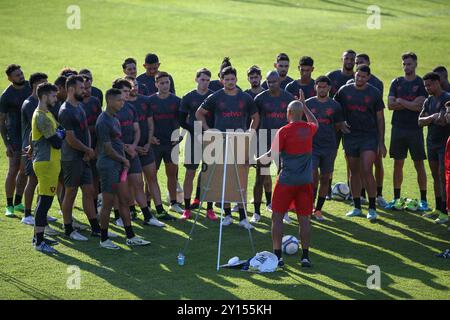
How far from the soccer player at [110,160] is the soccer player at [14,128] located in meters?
2.35

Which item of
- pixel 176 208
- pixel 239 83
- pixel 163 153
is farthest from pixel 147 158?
pixel 239 83

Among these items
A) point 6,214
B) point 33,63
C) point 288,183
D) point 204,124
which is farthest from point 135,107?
point 33,63

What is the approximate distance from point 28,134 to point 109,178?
6.48ft

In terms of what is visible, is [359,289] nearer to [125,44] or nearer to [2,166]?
[2,166]

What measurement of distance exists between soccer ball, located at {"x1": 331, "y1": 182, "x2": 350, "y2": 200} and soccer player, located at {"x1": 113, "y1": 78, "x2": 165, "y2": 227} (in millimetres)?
3500

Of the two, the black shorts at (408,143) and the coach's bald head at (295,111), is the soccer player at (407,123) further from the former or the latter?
the coach's bald head at (295,111)

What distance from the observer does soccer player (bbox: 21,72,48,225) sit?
1198 cm

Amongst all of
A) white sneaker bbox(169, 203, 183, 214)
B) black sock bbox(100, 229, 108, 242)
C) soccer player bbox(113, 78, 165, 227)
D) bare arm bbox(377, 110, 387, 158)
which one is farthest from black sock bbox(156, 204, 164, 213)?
bare arm bbox(377, 110, 387, 158)

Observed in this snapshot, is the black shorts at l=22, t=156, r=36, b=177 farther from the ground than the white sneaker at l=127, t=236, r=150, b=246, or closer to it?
farther from the ground

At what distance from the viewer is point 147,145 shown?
12.8m

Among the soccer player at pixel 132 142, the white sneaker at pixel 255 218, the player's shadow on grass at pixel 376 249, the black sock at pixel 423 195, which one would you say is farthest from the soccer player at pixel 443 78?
the soccer player at pixel 132 142

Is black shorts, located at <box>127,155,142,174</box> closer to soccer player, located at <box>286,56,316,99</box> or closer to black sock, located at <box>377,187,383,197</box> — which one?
soccer player, located at <box>286,56,316,99</box>

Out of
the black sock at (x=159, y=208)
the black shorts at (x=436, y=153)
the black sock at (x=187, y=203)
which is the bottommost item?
the black sock at (x=159, y=208)

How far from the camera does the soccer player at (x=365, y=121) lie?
13.0 m
